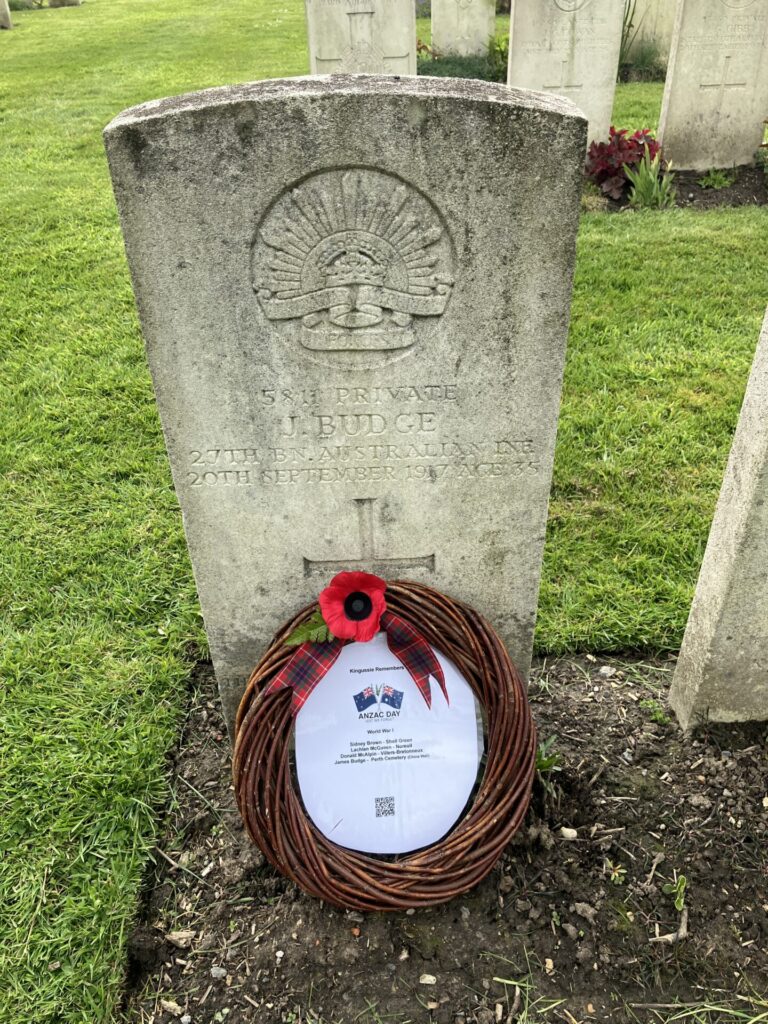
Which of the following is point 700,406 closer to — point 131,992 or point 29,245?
point 131,992

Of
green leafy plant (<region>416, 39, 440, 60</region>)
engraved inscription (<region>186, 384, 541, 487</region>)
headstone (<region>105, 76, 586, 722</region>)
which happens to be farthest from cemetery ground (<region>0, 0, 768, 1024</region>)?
green leafy plant (<region>416, 39, 440, 60</region>)

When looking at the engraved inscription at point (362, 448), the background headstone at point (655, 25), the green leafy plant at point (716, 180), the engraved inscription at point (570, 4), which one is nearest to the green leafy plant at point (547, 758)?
the engraved inscription at point (362, 448)

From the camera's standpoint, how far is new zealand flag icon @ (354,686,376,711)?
7.28 feet

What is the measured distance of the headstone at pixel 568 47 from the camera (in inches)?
265

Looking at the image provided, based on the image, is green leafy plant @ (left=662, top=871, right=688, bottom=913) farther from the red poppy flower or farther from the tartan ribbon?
the red poppy flower

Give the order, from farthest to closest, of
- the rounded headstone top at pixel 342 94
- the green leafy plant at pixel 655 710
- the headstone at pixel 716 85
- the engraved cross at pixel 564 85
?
the engraved cross at pixel 564 85
the headstone at pixel 716 85
the green leafy plant at pixel 655 710
the rounded headstone top at pixel 342 94

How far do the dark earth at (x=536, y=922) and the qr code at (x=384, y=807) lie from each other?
0.26 meters

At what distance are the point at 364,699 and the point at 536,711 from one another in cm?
78

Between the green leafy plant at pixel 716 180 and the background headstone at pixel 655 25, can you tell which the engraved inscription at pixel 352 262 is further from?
the background headstone at pixel 655 25

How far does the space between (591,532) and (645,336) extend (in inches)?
75.5

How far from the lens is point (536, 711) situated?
2.72 metres

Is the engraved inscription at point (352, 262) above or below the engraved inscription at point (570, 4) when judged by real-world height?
below

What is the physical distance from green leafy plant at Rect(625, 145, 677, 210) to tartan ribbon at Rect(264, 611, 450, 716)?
5765 millimetres

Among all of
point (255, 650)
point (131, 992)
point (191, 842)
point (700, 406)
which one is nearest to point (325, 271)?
point (255, 650)
